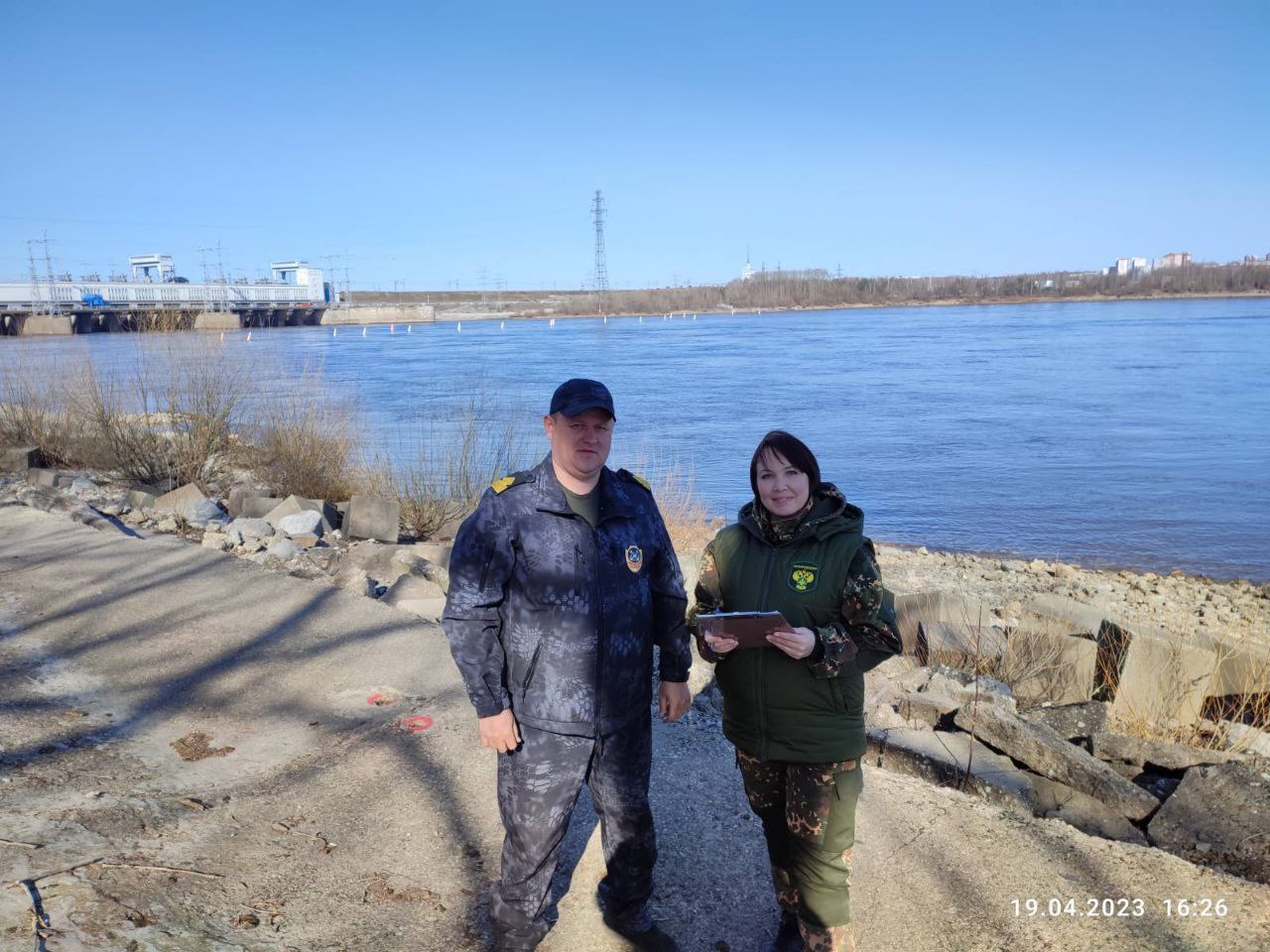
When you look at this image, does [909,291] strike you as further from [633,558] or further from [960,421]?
[633,558]

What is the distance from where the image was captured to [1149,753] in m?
5.30

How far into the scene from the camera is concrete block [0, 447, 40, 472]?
11.4m

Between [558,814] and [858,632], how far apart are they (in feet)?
3.37

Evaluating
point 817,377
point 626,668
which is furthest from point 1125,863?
point 817,377

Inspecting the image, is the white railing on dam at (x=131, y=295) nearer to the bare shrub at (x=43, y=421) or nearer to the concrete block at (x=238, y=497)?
the bare shrub at (x=43, y=421)

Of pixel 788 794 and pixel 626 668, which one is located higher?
pixel 626 668

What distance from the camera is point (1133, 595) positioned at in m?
10.1

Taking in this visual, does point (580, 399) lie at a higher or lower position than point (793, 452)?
higher

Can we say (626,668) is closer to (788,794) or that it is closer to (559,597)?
(559,597)

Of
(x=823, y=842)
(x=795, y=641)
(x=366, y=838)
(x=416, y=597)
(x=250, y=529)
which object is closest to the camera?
(x=795, y=641)

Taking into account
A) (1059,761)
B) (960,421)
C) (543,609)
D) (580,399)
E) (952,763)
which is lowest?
(960,421)

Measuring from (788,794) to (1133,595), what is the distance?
8789 mm

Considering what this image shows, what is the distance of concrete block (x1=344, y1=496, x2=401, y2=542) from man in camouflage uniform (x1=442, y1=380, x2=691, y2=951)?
23.0 feet

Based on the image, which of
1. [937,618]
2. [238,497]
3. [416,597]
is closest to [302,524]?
[238,497]
